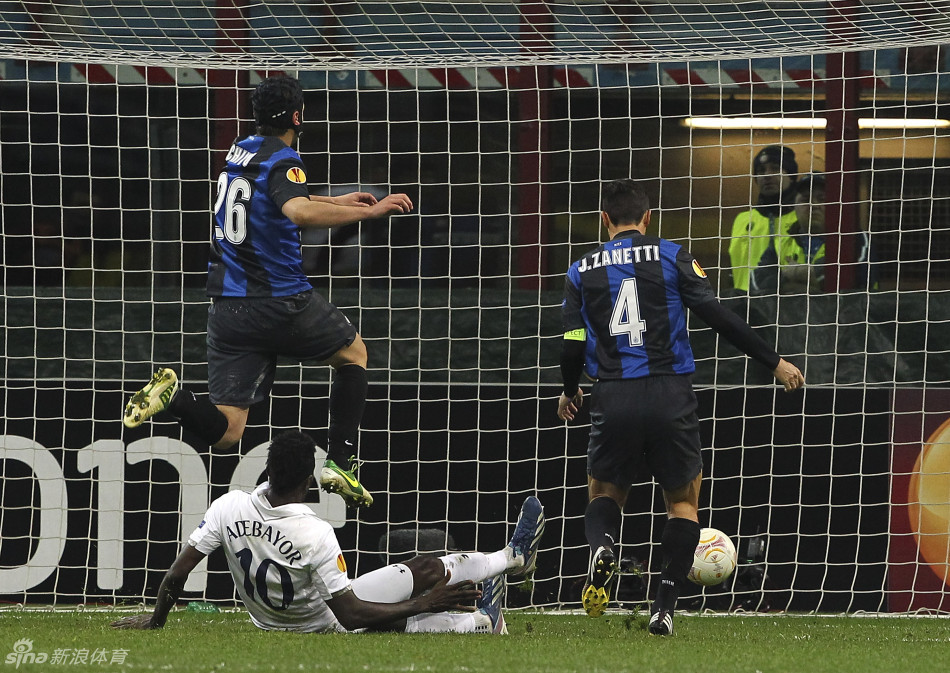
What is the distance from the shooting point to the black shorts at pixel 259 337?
19.0ft

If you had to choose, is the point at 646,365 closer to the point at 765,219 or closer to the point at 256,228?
the point at 256,228

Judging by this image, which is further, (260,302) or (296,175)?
(260,302)

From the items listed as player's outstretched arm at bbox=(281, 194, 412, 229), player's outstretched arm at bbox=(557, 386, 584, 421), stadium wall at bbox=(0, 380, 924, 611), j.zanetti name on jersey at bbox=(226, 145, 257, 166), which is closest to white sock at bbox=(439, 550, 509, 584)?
player's outstretched arm at bbox=(557, 386, 584, 421)

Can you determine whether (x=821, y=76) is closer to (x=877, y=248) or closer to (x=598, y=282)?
(x=877, y=248)

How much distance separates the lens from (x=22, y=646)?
5.05 m

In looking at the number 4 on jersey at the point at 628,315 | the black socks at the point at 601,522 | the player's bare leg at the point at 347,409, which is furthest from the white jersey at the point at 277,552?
the number 4 on jersey at the point at 628,315

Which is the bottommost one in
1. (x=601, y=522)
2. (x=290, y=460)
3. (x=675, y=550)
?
(x=675, y=550)

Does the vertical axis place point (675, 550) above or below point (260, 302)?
below

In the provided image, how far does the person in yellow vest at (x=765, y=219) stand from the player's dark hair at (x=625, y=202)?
8.87 feet

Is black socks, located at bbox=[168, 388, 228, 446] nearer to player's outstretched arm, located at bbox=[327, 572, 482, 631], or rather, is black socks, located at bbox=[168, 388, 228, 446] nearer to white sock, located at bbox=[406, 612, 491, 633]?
player's outstretched arm, located at bbox=[327, 572, 482, 631]

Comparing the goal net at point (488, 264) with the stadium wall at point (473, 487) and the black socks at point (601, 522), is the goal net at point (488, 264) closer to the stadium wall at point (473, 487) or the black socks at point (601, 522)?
the stadium wall at point (473, 487)

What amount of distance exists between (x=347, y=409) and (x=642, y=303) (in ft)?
4.45

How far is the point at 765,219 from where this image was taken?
8.48 meters

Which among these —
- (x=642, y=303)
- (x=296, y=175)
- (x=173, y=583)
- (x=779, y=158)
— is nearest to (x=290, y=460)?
(x=173, y=583)
